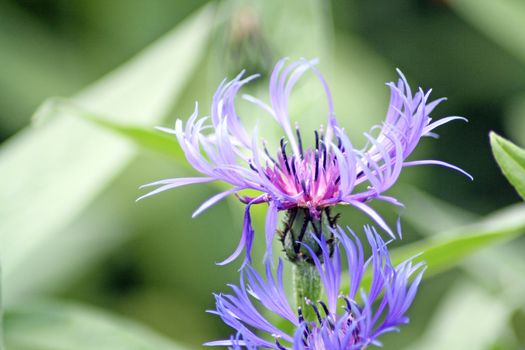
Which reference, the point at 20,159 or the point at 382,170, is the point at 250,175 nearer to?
the point at 382,170

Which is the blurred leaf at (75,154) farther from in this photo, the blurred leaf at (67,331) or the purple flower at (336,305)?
the purple flower at (336,305)

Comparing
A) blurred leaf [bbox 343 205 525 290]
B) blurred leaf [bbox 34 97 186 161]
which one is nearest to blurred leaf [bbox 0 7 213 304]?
blurred leaf [bbox 34 97 186 161]

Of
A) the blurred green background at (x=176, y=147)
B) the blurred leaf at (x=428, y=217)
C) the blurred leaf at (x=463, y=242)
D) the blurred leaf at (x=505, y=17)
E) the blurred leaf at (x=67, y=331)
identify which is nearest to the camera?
the blurred leaf at (x=463, y=242)

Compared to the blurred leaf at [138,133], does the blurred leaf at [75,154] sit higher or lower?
higher

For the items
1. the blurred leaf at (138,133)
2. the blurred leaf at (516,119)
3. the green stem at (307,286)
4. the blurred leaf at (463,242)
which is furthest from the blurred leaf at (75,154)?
the blurred leaf at (516,119)

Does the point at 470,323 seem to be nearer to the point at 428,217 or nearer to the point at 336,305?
the point at 428,217

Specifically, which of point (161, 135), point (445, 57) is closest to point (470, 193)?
point (445, 57)
